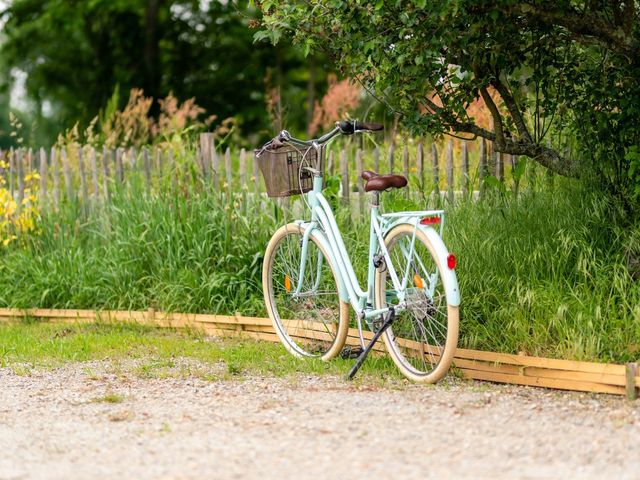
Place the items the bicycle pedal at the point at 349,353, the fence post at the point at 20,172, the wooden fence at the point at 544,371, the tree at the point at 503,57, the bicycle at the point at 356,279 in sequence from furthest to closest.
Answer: the fence post at the point at 20,172 < the bicycle pedal at the point at 349,353 < the tree at the point at 503,57 < the bicycle at the point at 356,279 < the wooden fence at the point at 544,371

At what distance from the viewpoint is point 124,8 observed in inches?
819

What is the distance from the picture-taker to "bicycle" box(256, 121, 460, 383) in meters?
4.98

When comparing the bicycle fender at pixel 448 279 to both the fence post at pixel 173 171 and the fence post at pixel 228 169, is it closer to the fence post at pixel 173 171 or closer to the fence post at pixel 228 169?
the fence post at pixel 228 169

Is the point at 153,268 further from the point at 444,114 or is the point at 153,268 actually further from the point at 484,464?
the point at 484,464

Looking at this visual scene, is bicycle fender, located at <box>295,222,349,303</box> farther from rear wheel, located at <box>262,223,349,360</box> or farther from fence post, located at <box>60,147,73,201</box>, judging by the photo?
fence post, located at <box>60,147,73,201</box>

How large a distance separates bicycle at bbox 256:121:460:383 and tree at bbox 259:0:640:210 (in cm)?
49

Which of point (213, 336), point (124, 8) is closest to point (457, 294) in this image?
point (213, 336)

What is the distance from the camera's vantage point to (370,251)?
5.35m

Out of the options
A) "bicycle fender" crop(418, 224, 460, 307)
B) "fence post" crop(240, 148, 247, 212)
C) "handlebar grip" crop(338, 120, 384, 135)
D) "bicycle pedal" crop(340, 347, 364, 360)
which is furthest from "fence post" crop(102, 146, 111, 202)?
"bicycle fender" crop(418, 224, 460, 307)

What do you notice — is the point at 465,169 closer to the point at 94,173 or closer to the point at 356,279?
the point at 356,279

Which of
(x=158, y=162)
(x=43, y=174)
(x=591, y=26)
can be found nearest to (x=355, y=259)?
(x=591, y=26)

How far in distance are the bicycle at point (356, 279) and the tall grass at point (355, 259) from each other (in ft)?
1.37

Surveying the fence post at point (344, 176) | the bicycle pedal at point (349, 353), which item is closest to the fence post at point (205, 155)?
the fence post at point (344, 176)

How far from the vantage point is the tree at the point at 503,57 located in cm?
513
